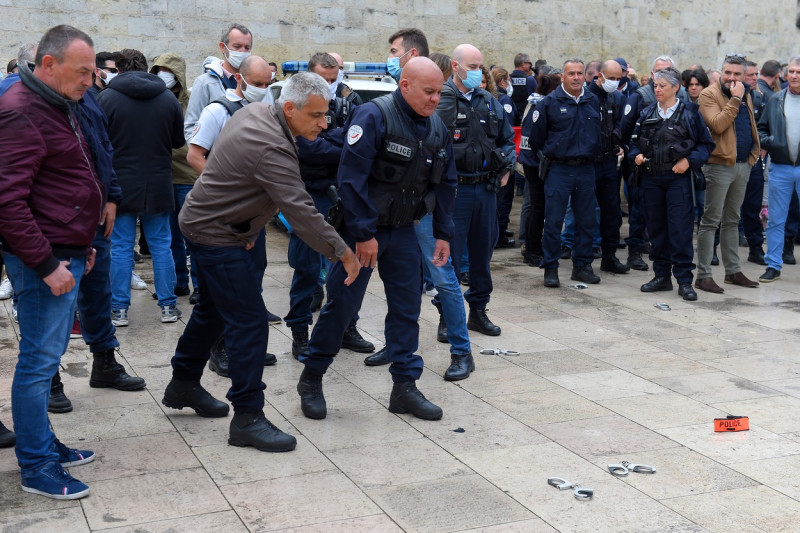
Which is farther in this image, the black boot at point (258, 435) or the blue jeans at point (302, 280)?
the blue jeans at point (302, 280)

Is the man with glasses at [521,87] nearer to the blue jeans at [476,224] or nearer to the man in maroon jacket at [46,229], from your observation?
the blue jeans at [476,224]

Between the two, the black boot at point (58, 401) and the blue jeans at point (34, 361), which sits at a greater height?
the blue jeans at point (34, 361)

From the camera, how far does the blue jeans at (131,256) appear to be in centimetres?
731

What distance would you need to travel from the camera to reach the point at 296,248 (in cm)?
654

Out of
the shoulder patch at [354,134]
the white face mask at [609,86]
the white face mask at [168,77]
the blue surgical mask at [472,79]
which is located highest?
the blue surgical mask at [472,79]

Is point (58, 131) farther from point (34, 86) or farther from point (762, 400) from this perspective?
point (762, 400)

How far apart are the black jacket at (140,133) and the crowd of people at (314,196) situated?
1cm

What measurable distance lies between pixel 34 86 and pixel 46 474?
164 centimetres

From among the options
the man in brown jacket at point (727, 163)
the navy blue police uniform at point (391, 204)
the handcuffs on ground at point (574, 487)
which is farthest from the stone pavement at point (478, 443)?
the man in brown jacket at point (727, 163)

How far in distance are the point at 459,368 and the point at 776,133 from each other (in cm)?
490

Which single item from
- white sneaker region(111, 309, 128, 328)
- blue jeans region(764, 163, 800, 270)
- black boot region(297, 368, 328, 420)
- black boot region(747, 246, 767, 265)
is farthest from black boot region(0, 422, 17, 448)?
black boot region(747, 246, 767, 265)

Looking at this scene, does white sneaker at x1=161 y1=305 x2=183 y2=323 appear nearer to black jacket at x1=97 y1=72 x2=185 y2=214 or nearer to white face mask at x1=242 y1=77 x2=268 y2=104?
black jacket at x1=97 y1=72 x2=185 y2=214

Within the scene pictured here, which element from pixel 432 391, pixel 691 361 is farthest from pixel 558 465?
pixel 691 361

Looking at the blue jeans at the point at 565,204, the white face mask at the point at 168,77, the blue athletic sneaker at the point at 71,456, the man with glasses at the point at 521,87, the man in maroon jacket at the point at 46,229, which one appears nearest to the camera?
the man in maroon jacket at the point at 46,229
